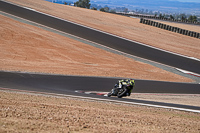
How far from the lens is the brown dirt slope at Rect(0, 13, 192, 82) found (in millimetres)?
19266

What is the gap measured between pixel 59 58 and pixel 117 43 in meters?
9.66

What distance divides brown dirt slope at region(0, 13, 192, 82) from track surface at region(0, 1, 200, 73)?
9.34 feet

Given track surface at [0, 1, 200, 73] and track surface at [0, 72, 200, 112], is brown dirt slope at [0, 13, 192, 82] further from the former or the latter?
track surface at [0, 1, 200, 73]

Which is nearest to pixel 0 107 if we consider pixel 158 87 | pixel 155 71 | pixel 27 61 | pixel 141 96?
pixel 141 96

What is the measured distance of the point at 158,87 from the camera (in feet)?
54.5

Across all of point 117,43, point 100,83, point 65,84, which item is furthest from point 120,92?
→ point 117,43

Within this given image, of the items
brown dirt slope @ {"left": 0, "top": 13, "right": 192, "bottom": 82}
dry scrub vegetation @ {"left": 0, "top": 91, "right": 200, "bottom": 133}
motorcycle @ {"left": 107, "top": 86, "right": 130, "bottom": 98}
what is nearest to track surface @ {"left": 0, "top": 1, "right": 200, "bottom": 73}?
brown dirt slope @ {"left": 0, "top": 13, "right": 192, "bottom": 82}

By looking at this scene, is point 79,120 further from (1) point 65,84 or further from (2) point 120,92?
(1) point 65,84

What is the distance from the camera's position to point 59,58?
22.0 metres

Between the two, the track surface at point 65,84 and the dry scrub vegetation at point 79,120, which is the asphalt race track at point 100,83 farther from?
the dry scrub vegetation at point 79,120

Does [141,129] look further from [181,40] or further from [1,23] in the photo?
[181,40]

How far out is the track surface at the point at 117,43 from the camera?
25609 mm

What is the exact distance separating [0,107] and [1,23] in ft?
74.1

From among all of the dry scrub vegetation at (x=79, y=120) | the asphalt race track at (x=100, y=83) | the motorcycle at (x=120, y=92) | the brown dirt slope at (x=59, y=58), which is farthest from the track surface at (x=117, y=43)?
the dry scrub vegetation at (x=79, y=120)
